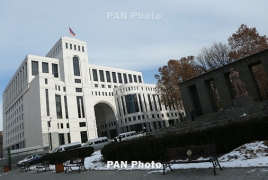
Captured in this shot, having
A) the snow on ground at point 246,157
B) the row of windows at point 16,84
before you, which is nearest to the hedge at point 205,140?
the snow on ground at point 246,157

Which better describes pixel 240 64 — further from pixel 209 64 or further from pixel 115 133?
pixel 115 133

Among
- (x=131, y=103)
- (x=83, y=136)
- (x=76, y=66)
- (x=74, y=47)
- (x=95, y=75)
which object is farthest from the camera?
(x=95, y=75)

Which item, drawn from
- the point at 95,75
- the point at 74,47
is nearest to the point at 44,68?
the point at 74,47

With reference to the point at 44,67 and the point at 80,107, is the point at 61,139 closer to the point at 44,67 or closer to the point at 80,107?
the point at 80,107

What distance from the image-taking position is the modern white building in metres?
52.4

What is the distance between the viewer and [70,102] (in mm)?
57812

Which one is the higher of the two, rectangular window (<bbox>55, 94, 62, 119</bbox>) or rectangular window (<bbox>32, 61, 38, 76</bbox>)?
rectangular window (<bbox>32, 61, 38, 76</bbox>)

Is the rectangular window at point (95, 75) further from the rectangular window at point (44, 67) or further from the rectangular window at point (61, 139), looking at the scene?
the rectangular window at point (61, 139)

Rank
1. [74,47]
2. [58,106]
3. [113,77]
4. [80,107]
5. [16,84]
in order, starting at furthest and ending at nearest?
[113,77] < [16,84] < [74,47] < [80,107] < [58,106]

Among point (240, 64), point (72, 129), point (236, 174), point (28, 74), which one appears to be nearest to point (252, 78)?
point (240, 64)

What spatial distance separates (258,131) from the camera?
336 inches

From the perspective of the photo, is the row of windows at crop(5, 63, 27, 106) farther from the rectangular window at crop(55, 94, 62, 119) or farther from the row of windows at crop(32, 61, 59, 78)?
the rectangular window at crop(55, 94, 62, 119)

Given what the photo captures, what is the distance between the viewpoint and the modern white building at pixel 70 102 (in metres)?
52.4

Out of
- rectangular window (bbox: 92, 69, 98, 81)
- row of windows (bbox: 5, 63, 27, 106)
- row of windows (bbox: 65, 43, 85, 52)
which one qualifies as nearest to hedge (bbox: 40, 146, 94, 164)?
row of windows (bbox: 65, 43, 85, 52)
